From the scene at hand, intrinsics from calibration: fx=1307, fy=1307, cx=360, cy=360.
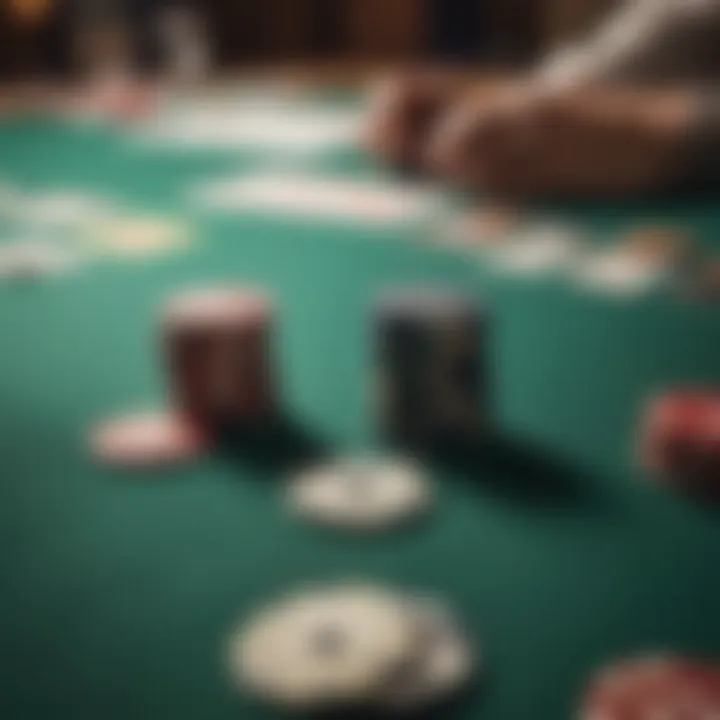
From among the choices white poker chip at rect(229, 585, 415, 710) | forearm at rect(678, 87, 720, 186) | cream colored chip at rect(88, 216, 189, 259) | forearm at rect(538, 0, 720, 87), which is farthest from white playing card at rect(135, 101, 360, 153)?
white poker chip at rect(229, 585, 415, 710)

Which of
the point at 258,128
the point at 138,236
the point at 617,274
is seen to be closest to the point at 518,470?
the point at 617,274

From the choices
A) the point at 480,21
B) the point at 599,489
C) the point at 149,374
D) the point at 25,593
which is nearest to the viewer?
the point at 25,593

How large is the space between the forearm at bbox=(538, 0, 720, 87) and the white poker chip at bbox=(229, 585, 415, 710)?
1.57 metres

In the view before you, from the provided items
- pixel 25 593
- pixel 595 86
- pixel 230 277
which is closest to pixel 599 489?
pixel 25 593

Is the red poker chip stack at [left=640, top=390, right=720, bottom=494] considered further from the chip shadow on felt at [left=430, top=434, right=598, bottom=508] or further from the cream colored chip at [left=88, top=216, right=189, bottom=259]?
the cream colored chip at [left=88, top=216, right=189, bottom=259]

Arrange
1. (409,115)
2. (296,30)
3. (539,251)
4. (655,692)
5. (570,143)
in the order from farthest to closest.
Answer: (296,30) → (409,115) → (570,143) → (539,251) → (655,692)

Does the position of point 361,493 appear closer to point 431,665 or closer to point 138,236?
point 431,665

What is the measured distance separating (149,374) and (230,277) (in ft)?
1.14

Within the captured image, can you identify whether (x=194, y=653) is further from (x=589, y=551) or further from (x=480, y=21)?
(x=480, y=21)

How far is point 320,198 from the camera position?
79.0 inches

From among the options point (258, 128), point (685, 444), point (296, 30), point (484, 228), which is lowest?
point (296, 30)

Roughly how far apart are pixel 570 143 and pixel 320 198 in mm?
391

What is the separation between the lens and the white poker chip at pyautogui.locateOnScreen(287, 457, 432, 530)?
3.11 feet

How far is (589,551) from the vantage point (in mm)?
897
